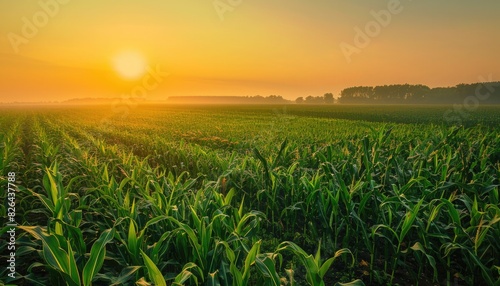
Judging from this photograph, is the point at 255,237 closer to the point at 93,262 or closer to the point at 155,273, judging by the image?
the point at 155,273

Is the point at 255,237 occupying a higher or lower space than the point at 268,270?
lower

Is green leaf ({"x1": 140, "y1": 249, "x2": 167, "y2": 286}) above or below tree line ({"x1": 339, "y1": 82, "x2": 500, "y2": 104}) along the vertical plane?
below

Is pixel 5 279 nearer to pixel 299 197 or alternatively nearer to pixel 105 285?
pixel 105 285

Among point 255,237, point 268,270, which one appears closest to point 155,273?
point 268,270

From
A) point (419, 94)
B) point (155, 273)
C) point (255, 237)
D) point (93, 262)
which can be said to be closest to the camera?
point (155, 273)

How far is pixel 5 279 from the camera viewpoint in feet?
8.15

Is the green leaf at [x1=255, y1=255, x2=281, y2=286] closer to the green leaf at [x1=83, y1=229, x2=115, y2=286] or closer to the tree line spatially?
the green leaf at [x1=83, y1=229, x2=115, y2=286]

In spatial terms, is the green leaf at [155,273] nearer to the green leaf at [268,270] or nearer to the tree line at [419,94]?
the green leaf at [268,270]

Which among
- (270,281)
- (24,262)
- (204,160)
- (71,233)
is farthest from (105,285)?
(204,160)

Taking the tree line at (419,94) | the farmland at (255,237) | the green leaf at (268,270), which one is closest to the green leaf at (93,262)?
the farmland at (255,237)

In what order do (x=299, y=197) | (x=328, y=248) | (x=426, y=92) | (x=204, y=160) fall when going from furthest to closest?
(x=426, y=92) → (x=204, y=160) → (x=299, y=197) → (x=328, y=248)

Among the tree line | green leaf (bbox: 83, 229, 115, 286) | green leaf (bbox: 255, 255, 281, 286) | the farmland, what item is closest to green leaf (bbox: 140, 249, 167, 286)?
the farmland

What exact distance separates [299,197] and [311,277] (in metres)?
2.53

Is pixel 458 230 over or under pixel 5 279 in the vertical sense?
over
